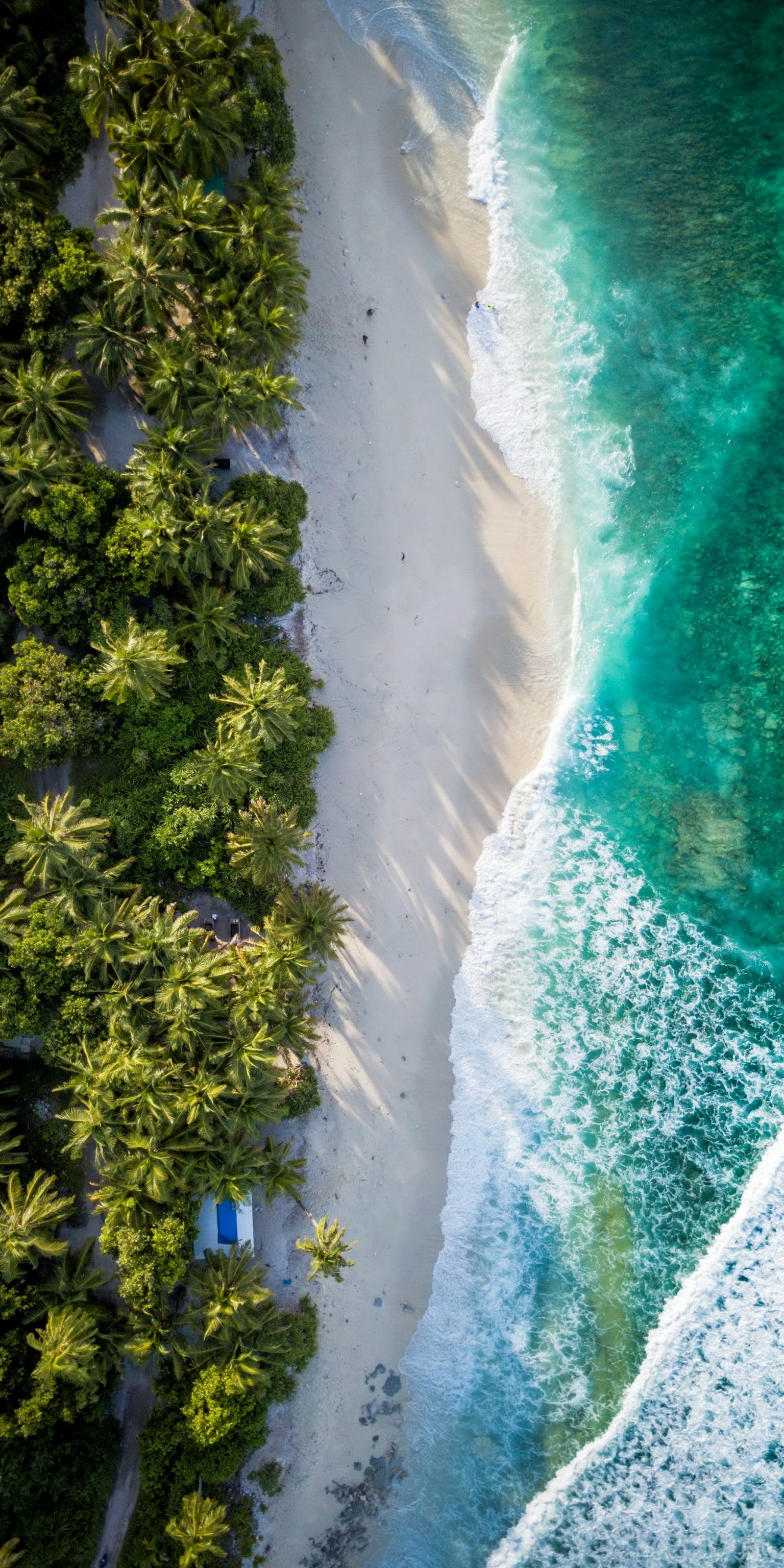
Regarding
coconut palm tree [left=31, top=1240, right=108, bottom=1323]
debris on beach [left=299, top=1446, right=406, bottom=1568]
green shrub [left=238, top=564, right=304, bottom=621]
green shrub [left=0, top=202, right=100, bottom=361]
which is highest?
green shrub [left=0, top=202, right=100, bottom=361]

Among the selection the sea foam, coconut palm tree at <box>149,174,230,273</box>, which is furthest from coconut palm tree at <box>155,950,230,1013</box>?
coconut palm tree at <box>149,174,230,273</box>

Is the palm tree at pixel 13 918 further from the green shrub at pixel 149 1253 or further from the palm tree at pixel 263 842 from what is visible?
the green shrub at pixel 149 1253

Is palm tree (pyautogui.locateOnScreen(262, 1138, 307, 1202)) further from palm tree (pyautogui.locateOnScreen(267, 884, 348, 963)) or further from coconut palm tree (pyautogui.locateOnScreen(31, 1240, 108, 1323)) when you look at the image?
palm tree (pyautogui.locateOnScreen(267, 884, 348, 963))

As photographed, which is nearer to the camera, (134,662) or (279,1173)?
(134,662)

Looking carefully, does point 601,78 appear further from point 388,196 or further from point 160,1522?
point 160,1522

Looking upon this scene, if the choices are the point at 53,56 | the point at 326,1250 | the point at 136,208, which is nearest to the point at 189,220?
the point at 136,208

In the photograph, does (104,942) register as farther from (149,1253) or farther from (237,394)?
(237,394)
